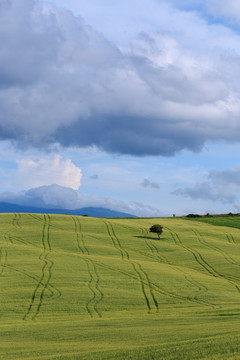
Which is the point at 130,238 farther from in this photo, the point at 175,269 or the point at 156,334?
the point at 156,334

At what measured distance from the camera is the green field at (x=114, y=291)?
20.6 m

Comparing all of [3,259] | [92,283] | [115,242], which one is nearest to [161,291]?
[92,283]

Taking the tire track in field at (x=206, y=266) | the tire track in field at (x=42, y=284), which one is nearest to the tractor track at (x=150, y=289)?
the tire track in field at (x=206, y=266)

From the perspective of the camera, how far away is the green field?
810 inches

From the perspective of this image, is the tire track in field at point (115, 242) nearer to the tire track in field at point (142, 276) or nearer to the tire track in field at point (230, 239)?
the tire track in field at point (142, 276)

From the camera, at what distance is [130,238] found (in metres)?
69.6

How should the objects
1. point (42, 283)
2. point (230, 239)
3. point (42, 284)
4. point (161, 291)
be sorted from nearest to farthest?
point (42, 284)
point (42, 283)
point (161, 291)
point (230, 239)

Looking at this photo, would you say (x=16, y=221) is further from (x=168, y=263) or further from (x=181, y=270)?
(x=181, y=270)

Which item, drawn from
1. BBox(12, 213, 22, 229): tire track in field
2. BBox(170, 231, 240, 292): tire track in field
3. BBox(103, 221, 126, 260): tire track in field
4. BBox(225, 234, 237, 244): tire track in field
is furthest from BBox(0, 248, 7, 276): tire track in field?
BBox(225, 234, 237, 244): tire track in field

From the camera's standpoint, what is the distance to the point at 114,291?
1625 inches

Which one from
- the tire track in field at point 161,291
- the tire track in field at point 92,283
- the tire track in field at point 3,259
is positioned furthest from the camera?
the tire track in field at point 3,259

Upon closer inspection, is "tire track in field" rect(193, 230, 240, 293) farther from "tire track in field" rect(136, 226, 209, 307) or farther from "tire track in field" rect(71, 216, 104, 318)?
"tire track in field" rect(71, 216, 104, 318)

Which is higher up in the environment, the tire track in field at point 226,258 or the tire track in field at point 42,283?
the tire track in field at point 226,258

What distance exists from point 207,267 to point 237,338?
127ft
